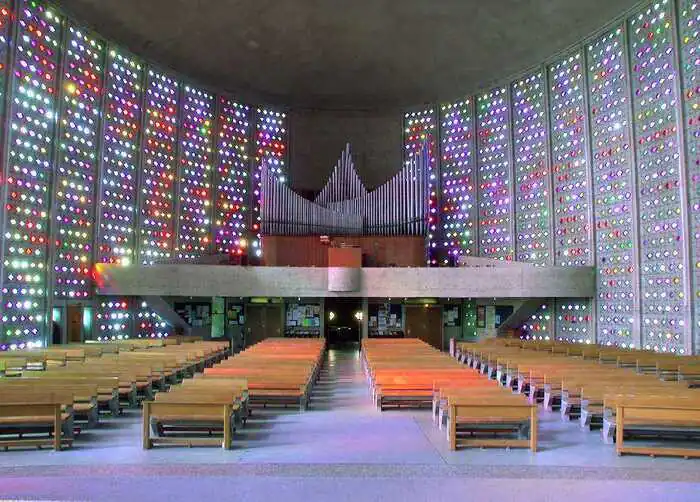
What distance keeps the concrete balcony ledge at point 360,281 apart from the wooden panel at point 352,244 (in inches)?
112

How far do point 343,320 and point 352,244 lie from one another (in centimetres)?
438

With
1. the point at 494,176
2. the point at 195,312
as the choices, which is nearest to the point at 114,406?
the point at 195,312

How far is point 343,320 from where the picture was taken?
27.4m

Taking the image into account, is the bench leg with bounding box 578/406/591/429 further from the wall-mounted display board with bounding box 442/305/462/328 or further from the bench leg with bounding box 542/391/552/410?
the wall-mounted display board with bounding box 442/305/462/328

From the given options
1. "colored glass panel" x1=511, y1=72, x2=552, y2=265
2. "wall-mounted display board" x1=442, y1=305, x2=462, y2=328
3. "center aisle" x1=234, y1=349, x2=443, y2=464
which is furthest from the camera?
"wall-mounted display board" x1=442, y1=305, x2=462, y2=328

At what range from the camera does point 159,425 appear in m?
6.75

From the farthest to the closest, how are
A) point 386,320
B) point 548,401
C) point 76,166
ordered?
point 386,320, point 76,166, point 548,401

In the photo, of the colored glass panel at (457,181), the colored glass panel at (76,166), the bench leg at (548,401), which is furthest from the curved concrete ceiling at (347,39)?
the bench leg at (548,401)

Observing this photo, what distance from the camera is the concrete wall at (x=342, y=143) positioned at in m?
28.3

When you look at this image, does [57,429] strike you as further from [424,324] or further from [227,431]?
[424,324]

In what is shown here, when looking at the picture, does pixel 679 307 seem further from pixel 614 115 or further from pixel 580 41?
pixel 580 41

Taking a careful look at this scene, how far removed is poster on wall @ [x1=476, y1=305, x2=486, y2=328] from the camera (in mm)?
24922

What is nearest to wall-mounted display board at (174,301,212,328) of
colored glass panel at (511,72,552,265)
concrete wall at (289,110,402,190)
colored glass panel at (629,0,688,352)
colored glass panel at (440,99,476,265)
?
concrete wall at (289,110,402,190)

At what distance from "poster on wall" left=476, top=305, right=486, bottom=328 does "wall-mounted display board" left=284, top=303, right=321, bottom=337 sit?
6.67m
